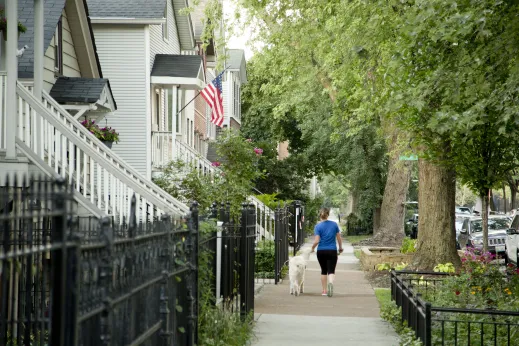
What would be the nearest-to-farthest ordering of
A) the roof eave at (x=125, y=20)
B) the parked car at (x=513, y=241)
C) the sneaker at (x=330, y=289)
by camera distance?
the sneaker at (x=330, y=289) < the parked car at (x=513, y=241) < the roof eave at (x=125, y=20)

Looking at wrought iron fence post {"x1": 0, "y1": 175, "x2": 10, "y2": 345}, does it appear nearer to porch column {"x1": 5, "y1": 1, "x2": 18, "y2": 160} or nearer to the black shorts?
porch column {"x1": 5, "y1": 1, "x2": 18, "y2": 160}

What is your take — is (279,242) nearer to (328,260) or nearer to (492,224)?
(328,260)

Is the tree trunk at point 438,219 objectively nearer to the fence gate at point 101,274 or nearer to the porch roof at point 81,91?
the porch roof at point 81,91

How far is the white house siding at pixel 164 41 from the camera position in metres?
28.4

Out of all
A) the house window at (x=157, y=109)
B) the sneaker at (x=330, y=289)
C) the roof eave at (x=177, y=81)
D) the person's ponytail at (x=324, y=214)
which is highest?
the roof eave at (x=177, y=81)

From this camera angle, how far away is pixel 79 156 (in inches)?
559

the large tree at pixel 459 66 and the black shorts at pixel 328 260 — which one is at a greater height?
the large tree at pixel 459 66

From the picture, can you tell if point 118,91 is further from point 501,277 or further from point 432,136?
point 501,277

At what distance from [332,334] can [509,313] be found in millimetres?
3427

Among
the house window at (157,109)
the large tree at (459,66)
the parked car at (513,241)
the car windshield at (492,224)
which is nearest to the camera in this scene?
the large tree at (459,66)

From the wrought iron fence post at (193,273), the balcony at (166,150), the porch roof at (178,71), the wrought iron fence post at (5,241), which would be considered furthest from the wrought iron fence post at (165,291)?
the porch roof at (178,71)

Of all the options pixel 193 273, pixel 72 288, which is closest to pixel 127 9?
pixel 193 273

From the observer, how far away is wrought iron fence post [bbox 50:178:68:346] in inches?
151

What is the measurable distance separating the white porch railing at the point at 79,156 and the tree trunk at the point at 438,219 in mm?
6021
